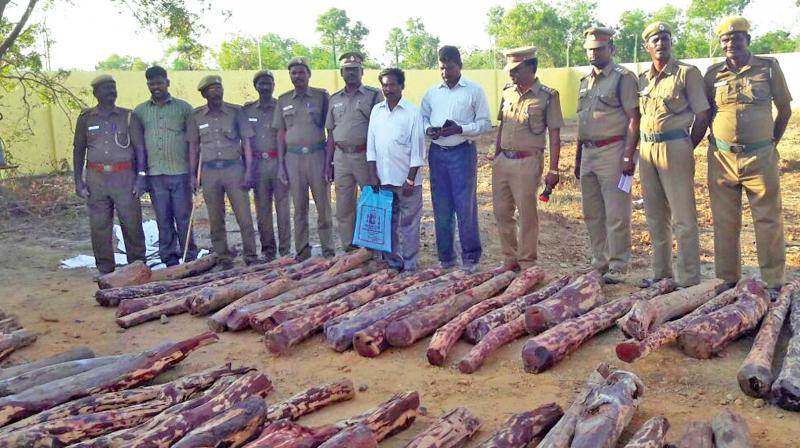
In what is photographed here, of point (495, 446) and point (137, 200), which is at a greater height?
point (137, 200)

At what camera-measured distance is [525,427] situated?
3512mm

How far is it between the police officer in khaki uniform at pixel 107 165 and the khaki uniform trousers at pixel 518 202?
3797 mm

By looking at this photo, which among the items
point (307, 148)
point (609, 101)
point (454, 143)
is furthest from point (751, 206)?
point (307, 148)

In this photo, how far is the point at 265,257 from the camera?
795 centimetres

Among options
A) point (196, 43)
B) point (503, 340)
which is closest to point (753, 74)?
point (503, 340)

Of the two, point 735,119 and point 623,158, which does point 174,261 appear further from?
point 735,119

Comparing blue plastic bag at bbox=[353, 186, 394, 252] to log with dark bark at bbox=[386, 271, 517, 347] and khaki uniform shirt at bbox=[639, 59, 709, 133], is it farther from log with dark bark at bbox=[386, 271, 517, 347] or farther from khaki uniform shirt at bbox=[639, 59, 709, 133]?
khaki uniform shirt at bbox=[639, 59, 709, 133]

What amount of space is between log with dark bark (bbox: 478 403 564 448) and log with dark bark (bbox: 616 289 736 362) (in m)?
0.75

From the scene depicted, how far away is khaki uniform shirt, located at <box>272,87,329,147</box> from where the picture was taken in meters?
7.44

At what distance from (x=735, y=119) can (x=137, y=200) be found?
5840 millimetres

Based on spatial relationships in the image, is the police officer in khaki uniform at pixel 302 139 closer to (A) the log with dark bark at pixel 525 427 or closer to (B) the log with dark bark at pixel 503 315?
(B) the log with dark bark at pixel 503 315

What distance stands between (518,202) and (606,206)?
2.58 feet

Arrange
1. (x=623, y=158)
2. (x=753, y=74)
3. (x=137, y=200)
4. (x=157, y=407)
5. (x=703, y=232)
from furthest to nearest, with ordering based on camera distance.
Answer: (x=703, y=232) → (x=137, y=200) → (x=623, y=158) → (x=753, y=74) → (x=157, y=407)

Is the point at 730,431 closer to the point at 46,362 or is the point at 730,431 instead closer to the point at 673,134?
the point at 673,134
